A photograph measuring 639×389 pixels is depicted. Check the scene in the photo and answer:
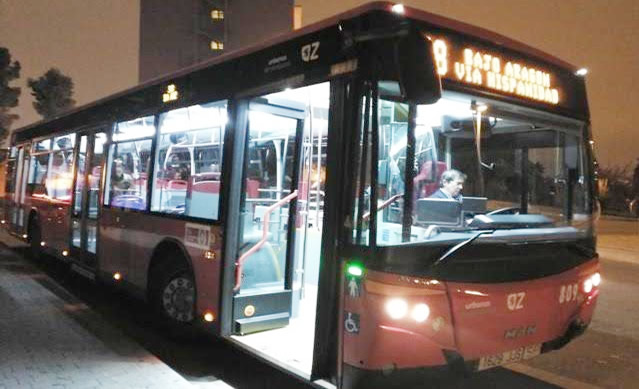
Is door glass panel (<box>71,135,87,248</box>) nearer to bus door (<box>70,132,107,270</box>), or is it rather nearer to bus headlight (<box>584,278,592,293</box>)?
bus door (<box>70,132,107,270</box>)

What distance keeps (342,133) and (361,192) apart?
1.42 feet

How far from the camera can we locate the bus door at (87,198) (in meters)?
8.60

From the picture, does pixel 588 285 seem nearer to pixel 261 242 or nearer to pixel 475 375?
pixel 475 375

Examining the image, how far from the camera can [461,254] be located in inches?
155

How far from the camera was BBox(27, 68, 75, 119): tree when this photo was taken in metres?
34.9

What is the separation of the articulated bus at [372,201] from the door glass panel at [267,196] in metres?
0.02

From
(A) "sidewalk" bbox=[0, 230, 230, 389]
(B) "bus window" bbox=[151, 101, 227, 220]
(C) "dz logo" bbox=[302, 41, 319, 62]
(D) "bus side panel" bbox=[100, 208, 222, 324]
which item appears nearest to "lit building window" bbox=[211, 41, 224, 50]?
(D) "bus side panel" bbox=[100, 208, 222, 324]

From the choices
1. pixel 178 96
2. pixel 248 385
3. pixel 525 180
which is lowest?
pixel 248 385

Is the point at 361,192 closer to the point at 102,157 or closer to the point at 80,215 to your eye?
the point at 102,157

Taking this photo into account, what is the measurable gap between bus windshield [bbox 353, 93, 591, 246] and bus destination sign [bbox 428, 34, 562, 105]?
0.15m

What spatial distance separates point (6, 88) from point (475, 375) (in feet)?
109

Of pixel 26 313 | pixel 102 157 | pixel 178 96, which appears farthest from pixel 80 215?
pixel 178 96

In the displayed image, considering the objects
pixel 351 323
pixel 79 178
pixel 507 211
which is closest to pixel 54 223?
pixel 79 178

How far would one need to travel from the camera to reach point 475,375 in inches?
228
